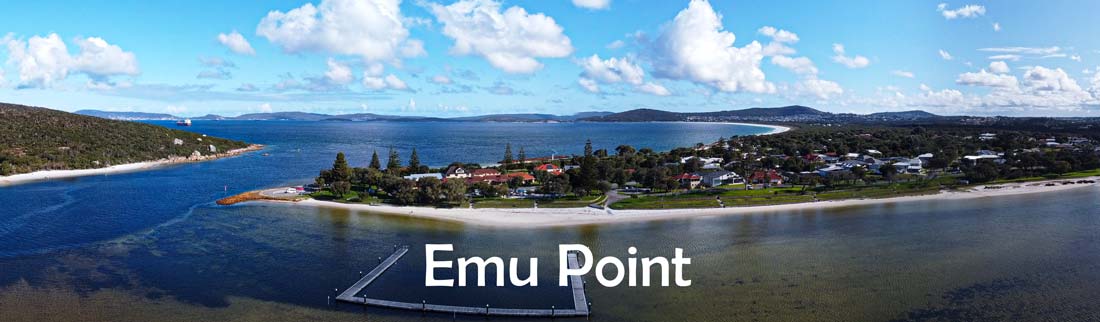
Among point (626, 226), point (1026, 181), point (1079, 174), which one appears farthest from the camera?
point (1079, 174)

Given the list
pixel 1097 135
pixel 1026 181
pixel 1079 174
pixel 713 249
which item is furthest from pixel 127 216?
pixel 1097 135

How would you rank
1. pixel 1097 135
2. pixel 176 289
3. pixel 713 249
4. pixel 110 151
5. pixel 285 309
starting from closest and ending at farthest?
pixel 285 309, pixel 176 289, pixel 713 249, pixel 110 151, pixel 1097 135

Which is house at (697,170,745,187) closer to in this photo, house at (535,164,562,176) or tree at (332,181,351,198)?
house at (535,164,562,176)

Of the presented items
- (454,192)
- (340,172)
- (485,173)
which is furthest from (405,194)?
(485,173)

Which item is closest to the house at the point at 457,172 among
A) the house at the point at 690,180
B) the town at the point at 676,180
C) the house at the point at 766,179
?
the town at the point at 676,180

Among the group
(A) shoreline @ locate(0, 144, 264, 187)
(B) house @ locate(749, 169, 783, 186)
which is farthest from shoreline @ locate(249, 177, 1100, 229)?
(A) shoreline @ locate(0, 144, 264, 187)

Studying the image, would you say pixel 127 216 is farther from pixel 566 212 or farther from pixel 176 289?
pixel 566 212

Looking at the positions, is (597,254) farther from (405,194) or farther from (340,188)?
(340,188)
